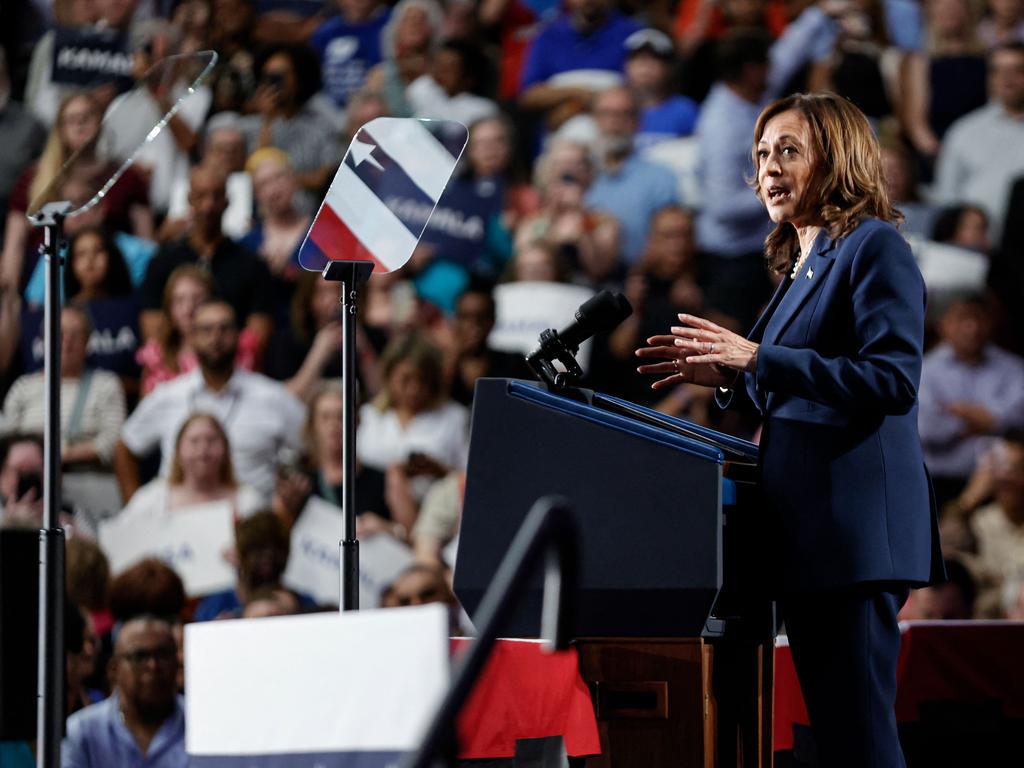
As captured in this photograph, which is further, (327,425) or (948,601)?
(327,425)

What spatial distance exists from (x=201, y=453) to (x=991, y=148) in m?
3.44

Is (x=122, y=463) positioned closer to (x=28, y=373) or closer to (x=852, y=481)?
(x=28, y=373)

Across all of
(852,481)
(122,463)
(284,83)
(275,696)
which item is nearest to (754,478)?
(852,481)

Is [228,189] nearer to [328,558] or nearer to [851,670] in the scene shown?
[328,558]

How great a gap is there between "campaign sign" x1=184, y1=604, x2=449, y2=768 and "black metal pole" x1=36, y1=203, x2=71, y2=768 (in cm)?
73

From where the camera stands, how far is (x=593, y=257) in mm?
5891

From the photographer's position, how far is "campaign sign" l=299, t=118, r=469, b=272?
2531mm

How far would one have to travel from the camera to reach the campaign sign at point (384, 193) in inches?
99.7

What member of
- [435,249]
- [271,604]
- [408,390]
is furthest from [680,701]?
[435,249]

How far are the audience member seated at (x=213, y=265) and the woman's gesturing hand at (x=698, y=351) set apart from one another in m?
4.14

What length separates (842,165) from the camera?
199 centimetres

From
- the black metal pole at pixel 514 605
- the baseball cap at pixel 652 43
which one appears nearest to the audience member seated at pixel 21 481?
the baseball cap at pixel 652 43

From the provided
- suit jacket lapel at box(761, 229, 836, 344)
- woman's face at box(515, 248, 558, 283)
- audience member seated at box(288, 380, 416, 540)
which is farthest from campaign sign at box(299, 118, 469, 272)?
woman's face at box(515, 248, 558, 283)

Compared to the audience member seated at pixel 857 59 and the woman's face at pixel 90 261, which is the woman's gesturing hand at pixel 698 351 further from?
the woman's face at pixel 90 261
